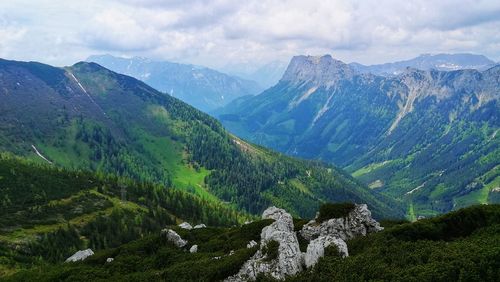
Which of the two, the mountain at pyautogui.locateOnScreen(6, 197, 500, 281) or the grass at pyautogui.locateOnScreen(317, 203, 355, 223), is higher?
the grass at pyautogui.locateOnScreen(317, 203, 355, 223)

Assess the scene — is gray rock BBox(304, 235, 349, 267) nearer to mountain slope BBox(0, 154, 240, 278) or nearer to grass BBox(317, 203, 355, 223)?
grass BBox(317, 203, 355, 223)

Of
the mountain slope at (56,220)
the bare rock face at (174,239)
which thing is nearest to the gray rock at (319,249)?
the bare rock face at (174,239)

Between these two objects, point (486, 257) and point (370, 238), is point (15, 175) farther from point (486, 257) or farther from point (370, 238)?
point (486, 257)

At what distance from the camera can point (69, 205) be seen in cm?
17762

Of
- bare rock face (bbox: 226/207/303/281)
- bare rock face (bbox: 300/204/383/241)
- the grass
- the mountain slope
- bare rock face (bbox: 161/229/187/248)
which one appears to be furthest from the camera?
the mountain slope

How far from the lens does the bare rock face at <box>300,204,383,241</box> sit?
2810 inches

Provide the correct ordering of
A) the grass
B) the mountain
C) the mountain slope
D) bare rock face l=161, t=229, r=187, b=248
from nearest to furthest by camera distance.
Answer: the mountain
the grass
bare rock face l=161, t=229, r=187, b=248
the mountain slope

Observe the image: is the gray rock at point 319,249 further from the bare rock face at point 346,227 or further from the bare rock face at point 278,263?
the bare rock face at point 346,227

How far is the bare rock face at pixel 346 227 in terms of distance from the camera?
71.4 m

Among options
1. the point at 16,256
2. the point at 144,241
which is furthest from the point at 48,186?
the point at 144,241

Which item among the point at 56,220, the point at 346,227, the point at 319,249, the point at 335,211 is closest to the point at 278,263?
the point at 319,249

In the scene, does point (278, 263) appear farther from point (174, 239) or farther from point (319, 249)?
point (174, 239)

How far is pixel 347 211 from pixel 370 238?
12165 mm

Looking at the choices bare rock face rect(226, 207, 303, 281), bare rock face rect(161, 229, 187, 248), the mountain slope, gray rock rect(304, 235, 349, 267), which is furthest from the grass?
the mountain slope
